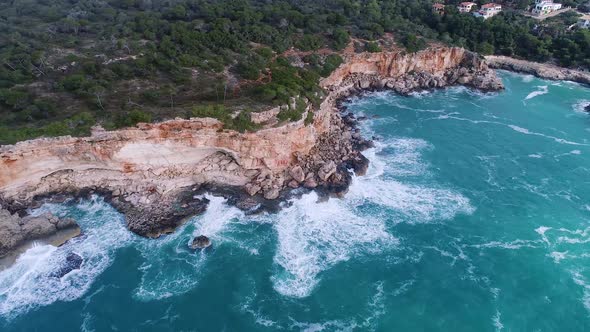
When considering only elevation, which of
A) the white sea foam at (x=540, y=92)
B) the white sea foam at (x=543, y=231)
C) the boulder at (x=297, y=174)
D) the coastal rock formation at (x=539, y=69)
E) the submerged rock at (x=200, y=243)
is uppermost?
the coastal rock formation at (x=539, y=69)

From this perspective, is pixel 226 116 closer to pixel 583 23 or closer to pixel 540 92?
pixel 540 92

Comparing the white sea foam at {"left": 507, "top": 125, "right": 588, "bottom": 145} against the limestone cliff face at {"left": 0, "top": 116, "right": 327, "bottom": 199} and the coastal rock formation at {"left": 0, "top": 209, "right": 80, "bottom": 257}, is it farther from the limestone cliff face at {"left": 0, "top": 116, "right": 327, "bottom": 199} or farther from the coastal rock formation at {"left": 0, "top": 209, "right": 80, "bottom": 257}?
the coastal rock formation at {"left": 0, "top": 209, "right": 80, "bottom": 257}

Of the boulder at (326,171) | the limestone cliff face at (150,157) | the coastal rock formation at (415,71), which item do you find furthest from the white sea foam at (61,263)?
the coastal rock formation at (415,71)

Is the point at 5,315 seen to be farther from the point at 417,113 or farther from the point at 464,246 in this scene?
the point at 417,113

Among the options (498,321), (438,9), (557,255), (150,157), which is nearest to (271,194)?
(150,157)

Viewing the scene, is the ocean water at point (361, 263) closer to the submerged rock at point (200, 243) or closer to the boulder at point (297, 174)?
the submerged rock at point (200, 243)
